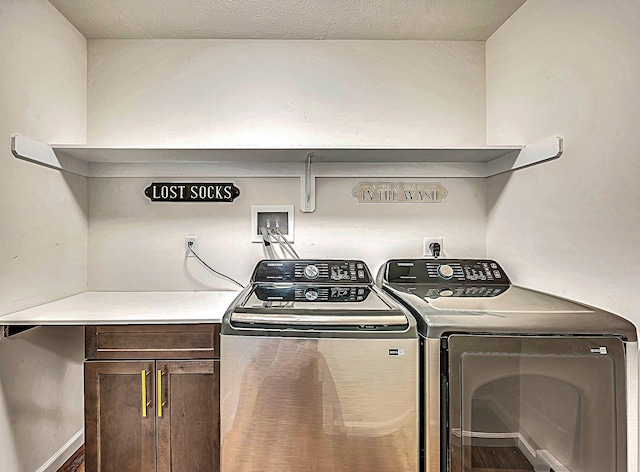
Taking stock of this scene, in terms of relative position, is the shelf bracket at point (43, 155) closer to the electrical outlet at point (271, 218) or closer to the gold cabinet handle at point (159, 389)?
the electrical outlet at point (271, 218)

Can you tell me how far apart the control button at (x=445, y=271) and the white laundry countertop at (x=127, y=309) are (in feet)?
3.24

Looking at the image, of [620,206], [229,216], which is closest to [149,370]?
[229,216]

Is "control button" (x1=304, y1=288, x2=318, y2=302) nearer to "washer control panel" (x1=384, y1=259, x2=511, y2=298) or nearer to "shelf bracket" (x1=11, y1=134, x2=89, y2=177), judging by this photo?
"washer control panel" (x1=384, y1=259, x2=511, y2=298)

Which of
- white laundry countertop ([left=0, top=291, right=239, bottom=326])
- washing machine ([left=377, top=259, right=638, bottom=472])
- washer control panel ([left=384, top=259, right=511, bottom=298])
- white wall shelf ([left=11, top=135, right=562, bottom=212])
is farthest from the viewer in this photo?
washer control panel ([left=384, top=259, right=511, bottom=298])

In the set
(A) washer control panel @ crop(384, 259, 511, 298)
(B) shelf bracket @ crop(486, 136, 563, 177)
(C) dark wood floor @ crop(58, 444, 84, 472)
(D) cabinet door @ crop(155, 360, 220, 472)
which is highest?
(B) shelf bracket @ crop(486, 136, 563, 177)

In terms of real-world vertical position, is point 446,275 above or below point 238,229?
below

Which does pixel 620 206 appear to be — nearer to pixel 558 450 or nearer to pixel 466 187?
pixel 558 450

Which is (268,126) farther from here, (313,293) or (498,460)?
(498,460)

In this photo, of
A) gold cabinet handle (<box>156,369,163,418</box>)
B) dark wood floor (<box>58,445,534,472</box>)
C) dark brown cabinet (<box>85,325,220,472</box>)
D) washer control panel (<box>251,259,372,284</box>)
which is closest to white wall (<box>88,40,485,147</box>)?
washer control panel (<box>251,259,372,284</box>)

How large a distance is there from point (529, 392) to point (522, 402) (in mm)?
36

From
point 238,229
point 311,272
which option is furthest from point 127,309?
point 311,272

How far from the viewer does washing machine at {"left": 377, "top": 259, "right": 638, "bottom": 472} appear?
110cm

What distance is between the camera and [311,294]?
156 cm

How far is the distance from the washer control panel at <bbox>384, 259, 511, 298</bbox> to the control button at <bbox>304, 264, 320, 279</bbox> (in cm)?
34
